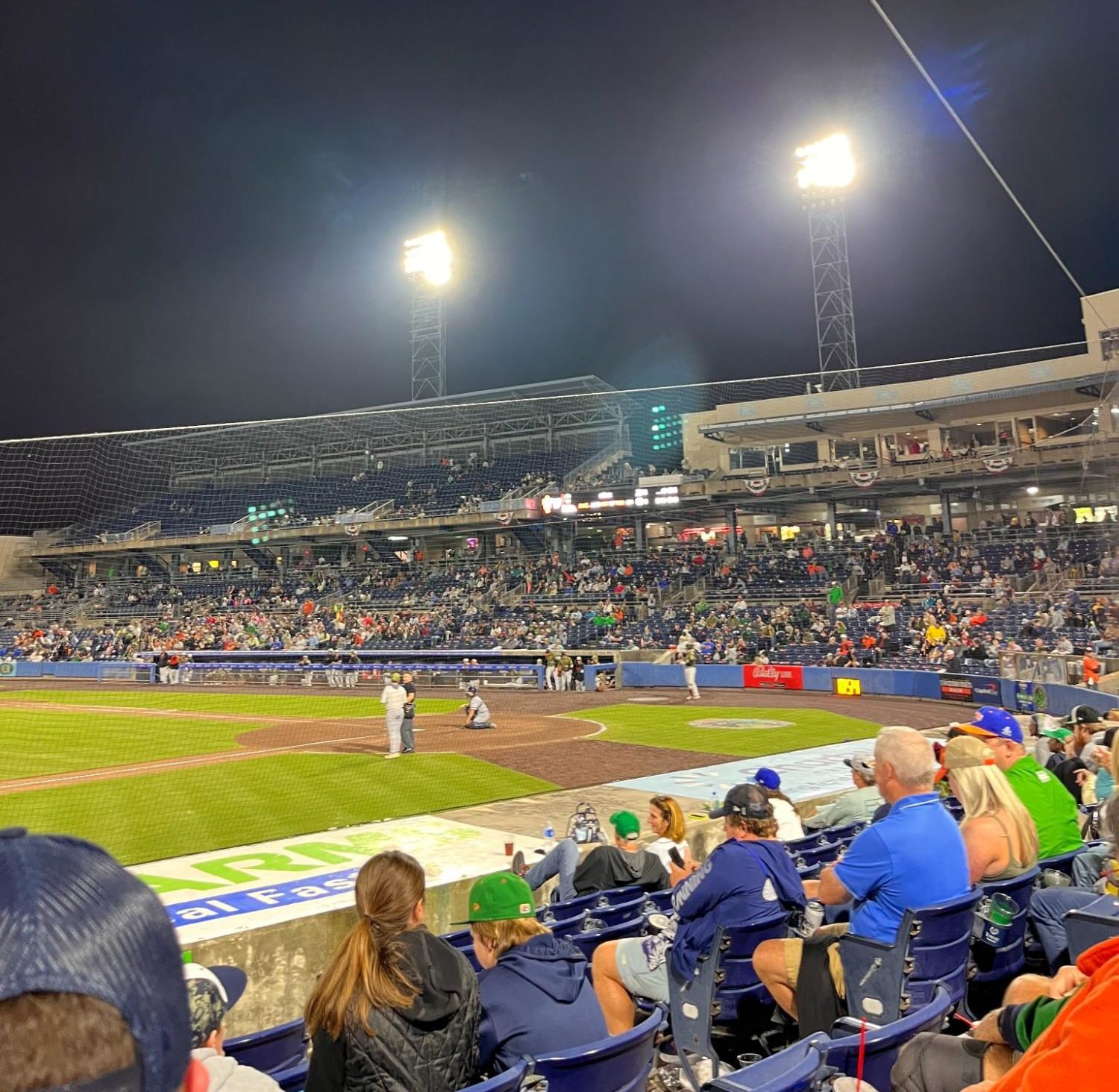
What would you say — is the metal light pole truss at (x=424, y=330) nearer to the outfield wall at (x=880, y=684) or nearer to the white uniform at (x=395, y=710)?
the outfield wall at (x=880, y=684)

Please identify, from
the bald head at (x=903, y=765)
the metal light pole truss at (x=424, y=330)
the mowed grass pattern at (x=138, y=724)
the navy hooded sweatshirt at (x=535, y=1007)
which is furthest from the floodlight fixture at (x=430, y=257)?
the navy hooded sweatshirt at (x=535, y=1007)

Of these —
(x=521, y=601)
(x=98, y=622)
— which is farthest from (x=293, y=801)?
(x=98, y=622)

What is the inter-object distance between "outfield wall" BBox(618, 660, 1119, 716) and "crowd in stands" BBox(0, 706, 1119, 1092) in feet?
49.1

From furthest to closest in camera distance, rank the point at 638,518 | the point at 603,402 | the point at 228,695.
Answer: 1. the point at 603,402
2. the point at 638,518
3. the point at 228,695

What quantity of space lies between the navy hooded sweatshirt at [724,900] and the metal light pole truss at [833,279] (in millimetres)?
41277

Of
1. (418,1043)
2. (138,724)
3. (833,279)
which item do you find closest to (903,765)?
(418,1043)

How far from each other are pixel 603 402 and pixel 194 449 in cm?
2769

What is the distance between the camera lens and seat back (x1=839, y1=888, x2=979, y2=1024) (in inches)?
159

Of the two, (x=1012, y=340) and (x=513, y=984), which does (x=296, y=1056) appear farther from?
(x=1012, y=340)

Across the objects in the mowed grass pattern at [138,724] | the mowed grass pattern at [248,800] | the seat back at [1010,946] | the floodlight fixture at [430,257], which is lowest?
the mowed grass pattern at [248,800]

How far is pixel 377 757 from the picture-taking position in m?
17.5

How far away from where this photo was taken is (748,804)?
478cm

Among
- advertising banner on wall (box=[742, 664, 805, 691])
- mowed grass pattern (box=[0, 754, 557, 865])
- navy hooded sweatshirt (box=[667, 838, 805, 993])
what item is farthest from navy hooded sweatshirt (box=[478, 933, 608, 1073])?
advertising banner on wall (box=[742, 664, 805, 691])

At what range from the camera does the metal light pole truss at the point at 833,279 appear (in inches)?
1720
